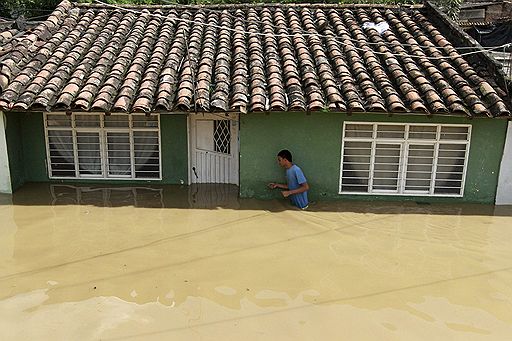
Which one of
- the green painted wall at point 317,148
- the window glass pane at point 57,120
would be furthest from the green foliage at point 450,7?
the window glass pane at point 57,120

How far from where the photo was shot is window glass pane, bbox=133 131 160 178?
1103cm

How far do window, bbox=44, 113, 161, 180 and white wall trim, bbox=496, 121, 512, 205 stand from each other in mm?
7723

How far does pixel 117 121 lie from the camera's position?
1089 centimetres

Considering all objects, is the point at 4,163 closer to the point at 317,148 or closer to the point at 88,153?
the point at 88,153

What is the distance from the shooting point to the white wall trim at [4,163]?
998cm

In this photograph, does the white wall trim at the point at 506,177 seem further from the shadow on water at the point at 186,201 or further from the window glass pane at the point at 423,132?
the window glass pane at the point at 423,132

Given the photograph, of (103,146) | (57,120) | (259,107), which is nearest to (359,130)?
(259,107)

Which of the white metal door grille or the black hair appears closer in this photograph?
the black hair

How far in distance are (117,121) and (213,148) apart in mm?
2338

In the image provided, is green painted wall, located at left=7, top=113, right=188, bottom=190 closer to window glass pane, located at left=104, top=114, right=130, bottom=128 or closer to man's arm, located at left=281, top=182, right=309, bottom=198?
window glass pane, located at left=104, top=114, right=130, bottom=128

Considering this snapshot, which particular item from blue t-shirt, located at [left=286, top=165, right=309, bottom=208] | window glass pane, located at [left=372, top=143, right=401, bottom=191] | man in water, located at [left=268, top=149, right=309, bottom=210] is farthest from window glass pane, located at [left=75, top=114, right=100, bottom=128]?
window glass pane, located at [left=372, top=143, right=401, bottom=191]

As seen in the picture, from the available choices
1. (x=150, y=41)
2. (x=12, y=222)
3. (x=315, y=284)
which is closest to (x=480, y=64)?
(x=315, y=284)

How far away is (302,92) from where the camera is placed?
959 cm

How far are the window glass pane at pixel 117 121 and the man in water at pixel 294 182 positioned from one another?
3.77 metres
